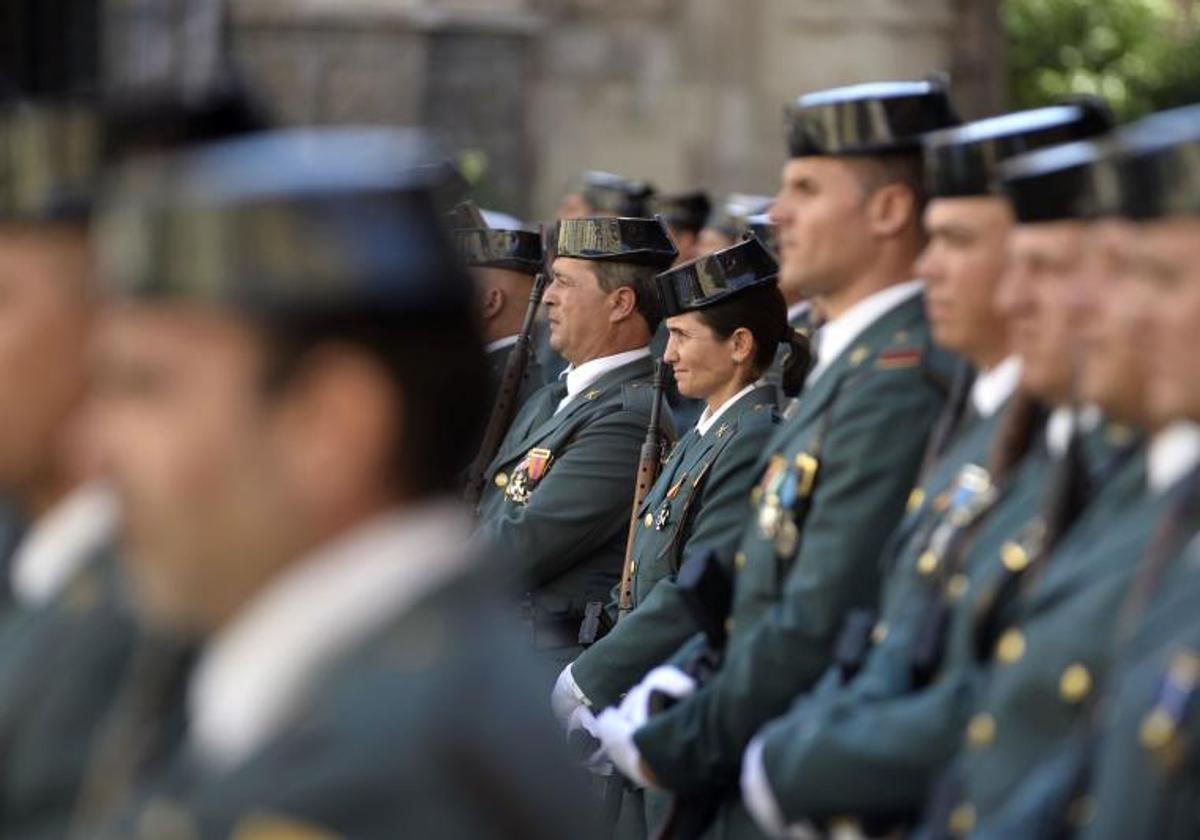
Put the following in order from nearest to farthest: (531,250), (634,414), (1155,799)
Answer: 1. (1155,799)
2. (634,414)
3. (531,250)

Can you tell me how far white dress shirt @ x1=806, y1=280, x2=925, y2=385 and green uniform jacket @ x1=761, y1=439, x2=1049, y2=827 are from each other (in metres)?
0.65

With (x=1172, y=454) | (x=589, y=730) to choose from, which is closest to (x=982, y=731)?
(x=1172, y=454)

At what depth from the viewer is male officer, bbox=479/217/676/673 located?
7.38 metres

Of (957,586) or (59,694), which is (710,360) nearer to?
(957,586)

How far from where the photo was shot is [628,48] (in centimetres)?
1994

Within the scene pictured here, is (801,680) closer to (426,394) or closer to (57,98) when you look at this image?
(57,98)

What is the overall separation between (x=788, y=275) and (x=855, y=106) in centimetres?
32

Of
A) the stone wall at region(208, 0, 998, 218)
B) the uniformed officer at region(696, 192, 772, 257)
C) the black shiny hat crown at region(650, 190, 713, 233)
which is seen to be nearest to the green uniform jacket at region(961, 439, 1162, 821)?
the uniformed officer at region(696, 192, 772, 257)

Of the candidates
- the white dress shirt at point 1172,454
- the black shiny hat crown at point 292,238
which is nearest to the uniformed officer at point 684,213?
the white dress shirt at point 1172,454

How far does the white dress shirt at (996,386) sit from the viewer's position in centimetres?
437

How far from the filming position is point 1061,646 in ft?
11.9

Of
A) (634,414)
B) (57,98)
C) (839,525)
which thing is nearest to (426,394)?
(57,98)

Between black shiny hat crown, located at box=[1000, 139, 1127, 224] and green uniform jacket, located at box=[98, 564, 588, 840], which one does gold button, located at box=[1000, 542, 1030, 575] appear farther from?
green uniform jacket, located at box=[98, 564, 588, 840]

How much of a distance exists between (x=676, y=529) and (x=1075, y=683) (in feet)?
9.96
